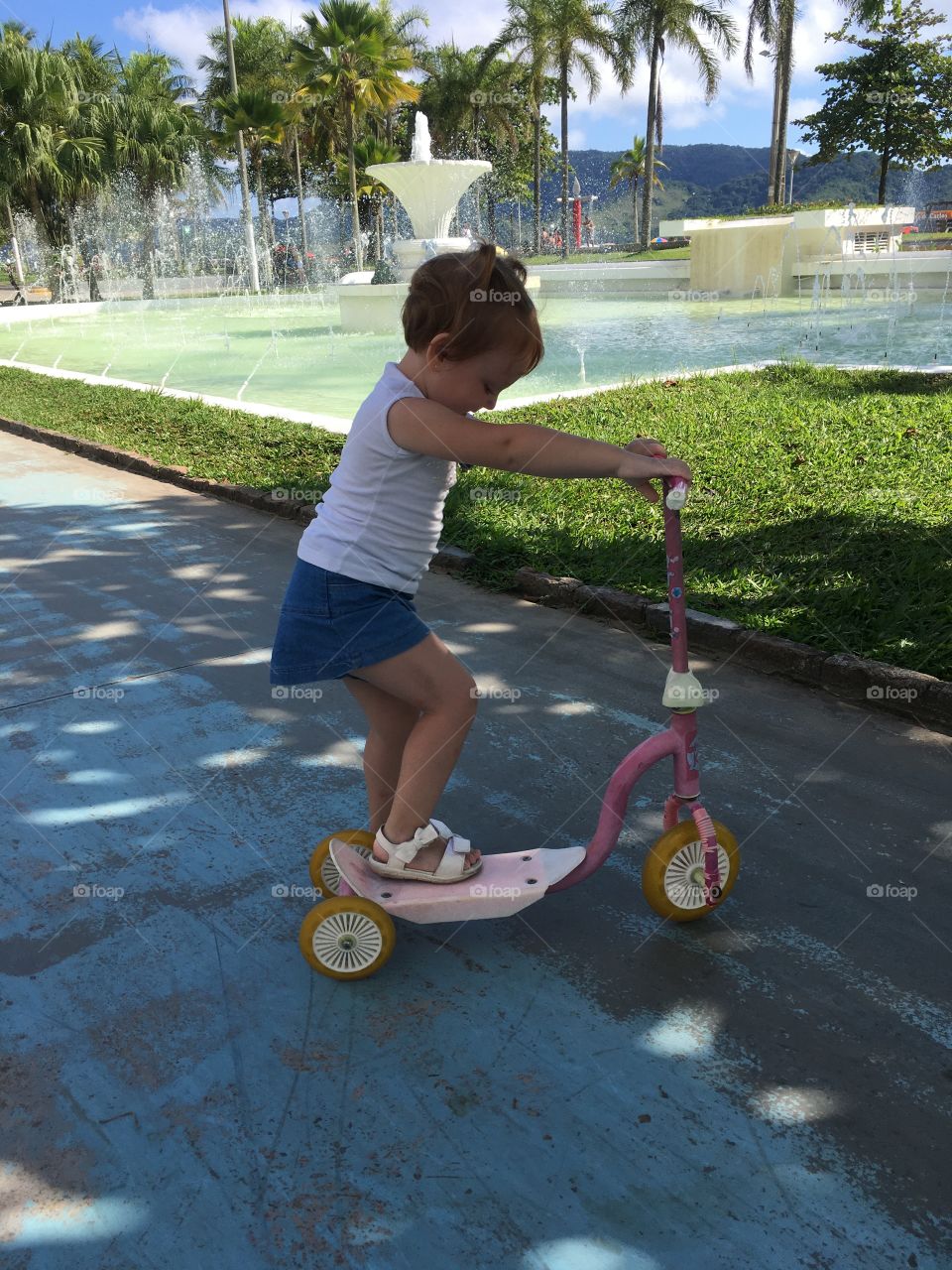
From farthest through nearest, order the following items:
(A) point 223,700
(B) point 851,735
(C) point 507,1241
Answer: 1. (A) point 223,700
2. (B) point 851,735
3. (C) point 507,1241

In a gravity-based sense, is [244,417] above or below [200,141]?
below

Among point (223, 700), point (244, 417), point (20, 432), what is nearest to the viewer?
point (223, 700)

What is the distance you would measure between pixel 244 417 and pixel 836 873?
25.8 feet

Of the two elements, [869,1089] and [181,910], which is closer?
[869,1089]

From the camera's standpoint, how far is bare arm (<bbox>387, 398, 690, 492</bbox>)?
7.10 feet

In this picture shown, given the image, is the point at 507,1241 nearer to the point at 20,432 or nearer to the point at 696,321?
the point at 20,432

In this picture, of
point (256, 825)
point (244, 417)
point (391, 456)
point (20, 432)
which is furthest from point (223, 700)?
point (20, 432)

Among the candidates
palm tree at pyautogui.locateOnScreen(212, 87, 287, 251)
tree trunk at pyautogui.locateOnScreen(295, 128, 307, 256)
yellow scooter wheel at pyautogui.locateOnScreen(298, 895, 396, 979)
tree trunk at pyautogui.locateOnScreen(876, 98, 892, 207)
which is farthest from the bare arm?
tree trunk at pyautogui.locateOnScreen(295, 128, 307, 256)

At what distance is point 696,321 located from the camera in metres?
17.6

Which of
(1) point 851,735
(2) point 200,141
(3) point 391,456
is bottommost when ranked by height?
(1) point 851,735

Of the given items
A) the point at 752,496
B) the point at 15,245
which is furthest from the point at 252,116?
the point at 752,496

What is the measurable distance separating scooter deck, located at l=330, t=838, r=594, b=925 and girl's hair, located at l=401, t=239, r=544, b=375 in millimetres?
1206

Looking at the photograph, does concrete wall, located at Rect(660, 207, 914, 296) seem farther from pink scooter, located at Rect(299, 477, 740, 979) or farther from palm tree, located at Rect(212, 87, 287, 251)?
pink scooter, located at Rect(299, 477, 740, 979)

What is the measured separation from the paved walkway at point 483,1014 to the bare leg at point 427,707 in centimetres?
46
